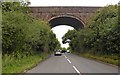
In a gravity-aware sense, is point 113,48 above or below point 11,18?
below

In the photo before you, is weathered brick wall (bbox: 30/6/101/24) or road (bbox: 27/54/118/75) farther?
weathered brick wall (bbox: 30/6/101/24)


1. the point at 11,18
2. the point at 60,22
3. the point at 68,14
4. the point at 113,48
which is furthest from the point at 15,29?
the point at 60,22

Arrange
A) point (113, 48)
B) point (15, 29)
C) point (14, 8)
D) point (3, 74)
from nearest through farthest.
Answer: point (3, 74), point (15, 29), point (14, 8), point (113, 48)

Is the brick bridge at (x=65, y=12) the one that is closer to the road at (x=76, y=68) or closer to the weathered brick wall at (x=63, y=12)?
the weathered brick wall at (x=63, y=12)

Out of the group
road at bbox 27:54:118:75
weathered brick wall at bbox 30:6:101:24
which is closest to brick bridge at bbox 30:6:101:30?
weathered brick wall at bbox 30:6:101:24

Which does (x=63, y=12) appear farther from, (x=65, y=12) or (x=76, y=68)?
(x=76, y=68)

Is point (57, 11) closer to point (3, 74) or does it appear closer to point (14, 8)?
point (14, 8)

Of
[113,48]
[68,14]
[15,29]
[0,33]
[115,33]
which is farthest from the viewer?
[68,14]

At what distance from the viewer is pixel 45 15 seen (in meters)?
71.2

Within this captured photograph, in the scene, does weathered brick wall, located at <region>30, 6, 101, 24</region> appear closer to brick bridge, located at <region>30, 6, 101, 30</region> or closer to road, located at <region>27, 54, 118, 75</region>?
brick bridge, located at <region>30, 6, 101, 30</region>

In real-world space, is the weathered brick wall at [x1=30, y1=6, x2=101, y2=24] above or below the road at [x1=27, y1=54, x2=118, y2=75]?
above

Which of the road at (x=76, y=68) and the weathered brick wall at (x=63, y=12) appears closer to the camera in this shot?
the road at (x=76, y=68)

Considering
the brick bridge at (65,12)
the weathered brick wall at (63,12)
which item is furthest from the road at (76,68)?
the weathered brick wall at (63,12)

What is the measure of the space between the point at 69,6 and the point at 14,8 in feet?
140
